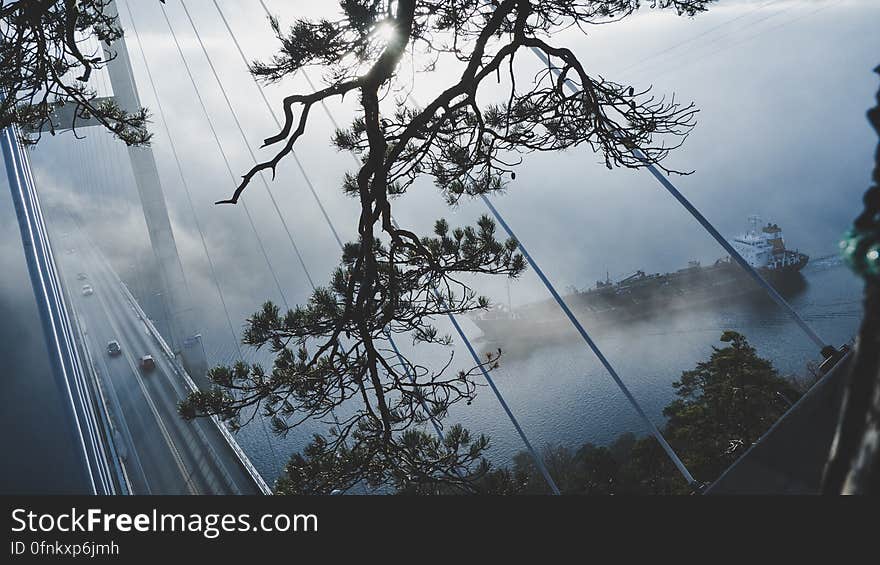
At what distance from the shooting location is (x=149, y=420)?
10.6 metres

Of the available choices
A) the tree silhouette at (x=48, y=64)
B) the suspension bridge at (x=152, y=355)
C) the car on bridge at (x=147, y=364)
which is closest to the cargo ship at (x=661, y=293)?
the suspension bridge at (x=152, y=355)

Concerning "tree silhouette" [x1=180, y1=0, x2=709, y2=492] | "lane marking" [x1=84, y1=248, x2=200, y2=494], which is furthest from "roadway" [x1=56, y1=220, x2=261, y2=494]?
"tree silhouette" [x1=180, y1=0, x2=709, y2=492]

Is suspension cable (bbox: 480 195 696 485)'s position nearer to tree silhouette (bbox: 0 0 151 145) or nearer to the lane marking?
tree silhouette (bbox: 0 0 151 145)

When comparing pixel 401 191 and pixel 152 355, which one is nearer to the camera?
pixel 401 191

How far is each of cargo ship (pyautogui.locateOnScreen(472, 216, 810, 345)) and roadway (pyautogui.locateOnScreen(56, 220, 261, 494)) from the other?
5626 millimetres

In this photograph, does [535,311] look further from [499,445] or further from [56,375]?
[56,375]

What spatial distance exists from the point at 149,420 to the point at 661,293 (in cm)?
1077

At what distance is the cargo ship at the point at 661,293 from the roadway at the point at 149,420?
5.63 m

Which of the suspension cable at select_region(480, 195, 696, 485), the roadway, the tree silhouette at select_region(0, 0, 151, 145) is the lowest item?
the suspension cable at select_region(480, 195, 696, 485)

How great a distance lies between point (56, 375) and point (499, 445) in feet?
18.7

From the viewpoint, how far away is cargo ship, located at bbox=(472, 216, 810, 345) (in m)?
7.29

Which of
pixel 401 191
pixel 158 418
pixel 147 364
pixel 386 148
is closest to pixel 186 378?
pixel 158 418

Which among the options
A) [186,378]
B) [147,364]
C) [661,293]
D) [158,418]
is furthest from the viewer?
[147,364]

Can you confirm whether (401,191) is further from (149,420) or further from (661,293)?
(149,420)
